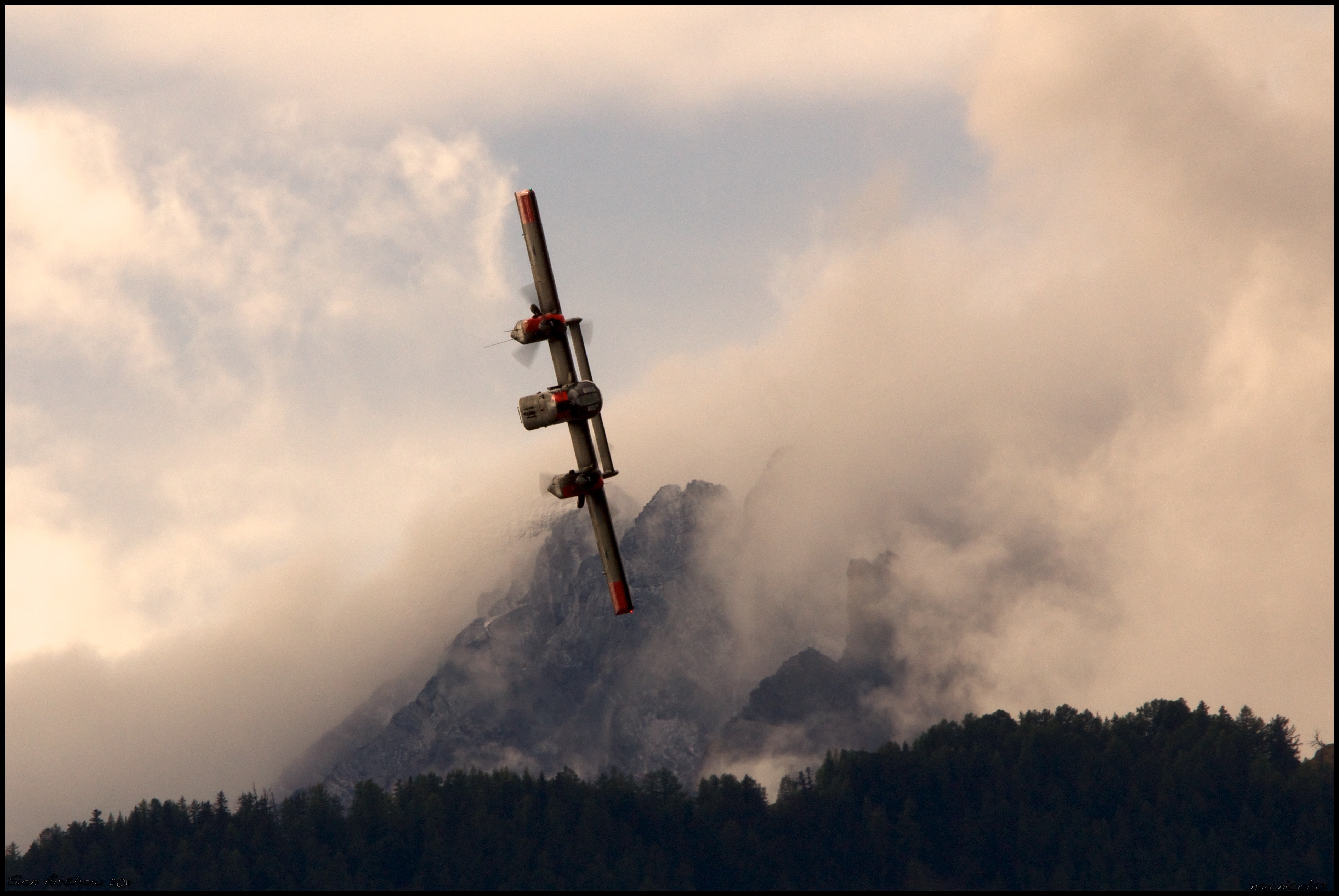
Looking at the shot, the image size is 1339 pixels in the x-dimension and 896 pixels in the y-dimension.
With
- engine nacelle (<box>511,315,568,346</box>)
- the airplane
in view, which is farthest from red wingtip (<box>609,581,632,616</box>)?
engine nacelle (<box>511,315,568,346</box>)

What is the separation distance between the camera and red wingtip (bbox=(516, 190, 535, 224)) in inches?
3693

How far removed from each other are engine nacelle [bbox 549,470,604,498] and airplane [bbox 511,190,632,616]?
0.10 ft

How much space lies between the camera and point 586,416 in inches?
3585

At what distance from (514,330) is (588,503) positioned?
12.2 m

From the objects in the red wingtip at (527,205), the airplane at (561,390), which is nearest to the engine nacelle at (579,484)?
the airplane at (561,390)

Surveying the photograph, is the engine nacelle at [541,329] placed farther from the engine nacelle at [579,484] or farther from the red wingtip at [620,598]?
the red wingtip at [620,598]

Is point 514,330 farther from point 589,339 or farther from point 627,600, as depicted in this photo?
point 627,600

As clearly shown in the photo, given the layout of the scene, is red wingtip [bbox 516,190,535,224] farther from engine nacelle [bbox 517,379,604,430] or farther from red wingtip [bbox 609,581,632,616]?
red wingtip [bbox 609,581,632,616]

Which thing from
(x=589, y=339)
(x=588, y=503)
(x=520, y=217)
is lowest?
(x=588, y=503)

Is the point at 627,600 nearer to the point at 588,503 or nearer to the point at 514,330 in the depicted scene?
the point at 588,503

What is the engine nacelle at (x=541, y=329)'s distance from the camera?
91500 millimetres

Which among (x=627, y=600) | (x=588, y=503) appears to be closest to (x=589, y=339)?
(x=588, y=503)

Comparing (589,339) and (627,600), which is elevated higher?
(589,339)

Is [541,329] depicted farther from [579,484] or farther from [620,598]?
[620,598]
